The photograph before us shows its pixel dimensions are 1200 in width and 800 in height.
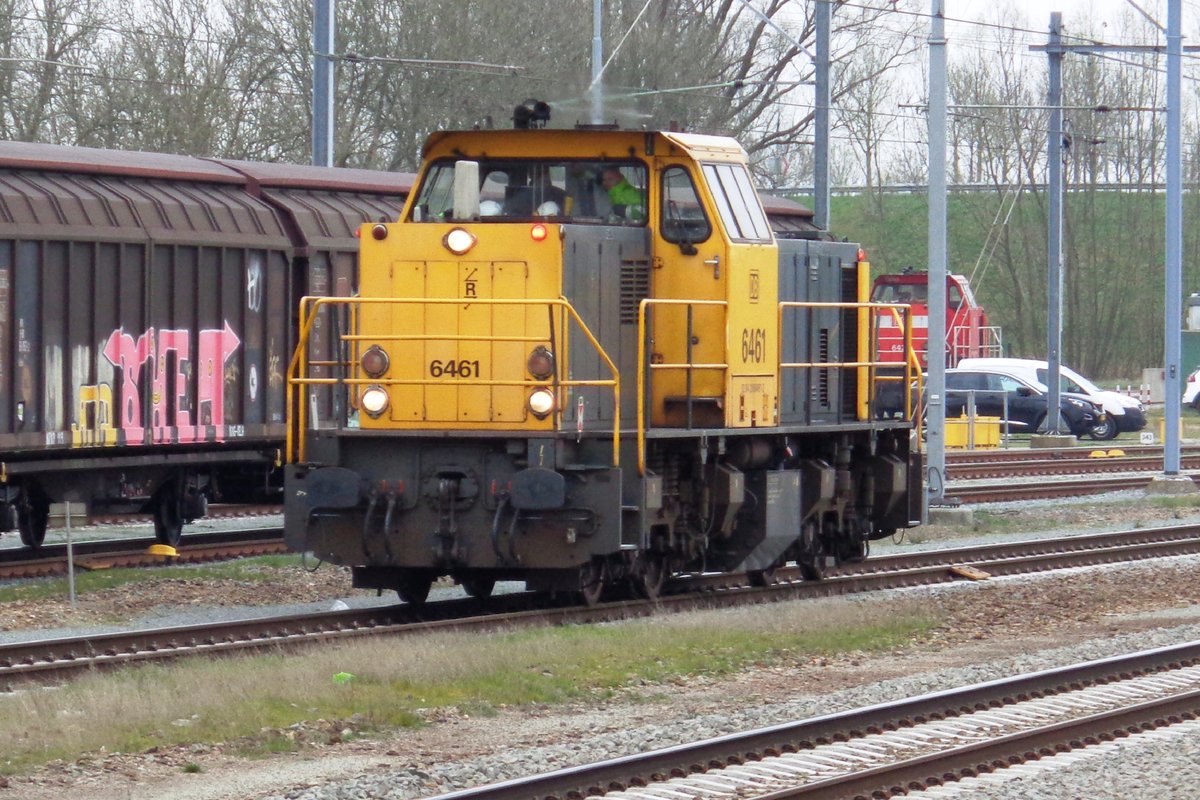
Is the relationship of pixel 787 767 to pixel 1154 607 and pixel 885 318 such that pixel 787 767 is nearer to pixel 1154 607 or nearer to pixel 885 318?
pixel 1154 607

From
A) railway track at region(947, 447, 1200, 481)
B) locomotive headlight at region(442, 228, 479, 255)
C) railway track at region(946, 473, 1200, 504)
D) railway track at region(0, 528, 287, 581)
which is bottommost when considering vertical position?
railway track at region(0, 528, 287, 581)

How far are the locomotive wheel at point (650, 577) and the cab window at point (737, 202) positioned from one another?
2403mm

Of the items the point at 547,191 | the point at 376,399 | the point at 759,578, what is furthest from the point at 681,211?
the point at 759,578

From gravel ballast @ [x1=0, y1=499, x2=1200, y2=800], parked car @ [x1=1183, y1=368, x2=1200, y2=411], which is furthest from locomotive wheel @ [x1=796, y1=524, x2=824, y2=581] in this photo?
parked car @ [x1=1183, y1=368, x2=1200, y2=411]

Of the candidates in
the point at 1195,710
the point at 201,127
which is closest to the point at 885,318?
the point at 201,127

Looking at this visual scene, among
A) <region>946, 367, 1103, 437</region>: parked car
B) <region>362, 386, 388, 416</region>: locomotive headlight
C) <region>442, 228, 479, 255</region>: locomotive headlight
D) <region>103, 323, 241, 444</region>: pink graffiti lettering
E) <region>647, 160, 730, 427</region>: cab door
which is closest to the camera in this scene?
<region>442, 228, 479, 255</region>: locomotive headlight

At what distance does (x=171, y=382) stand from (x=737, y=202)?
19.0ft

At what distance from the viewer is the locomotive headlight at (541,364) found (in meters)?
11.6

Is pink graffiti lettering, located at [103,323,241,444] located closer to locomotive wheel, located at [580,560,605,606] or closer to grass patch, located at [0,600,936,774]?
locomotive wheel, located at [580,560,605,606]

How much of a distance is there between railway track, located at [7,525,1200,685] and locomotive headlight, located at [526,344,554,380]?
1.62m

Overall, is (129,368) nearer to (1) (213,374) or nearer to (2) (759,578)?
(1) (213,374)

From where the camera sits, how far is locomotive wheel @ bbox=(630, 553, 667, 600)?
1291 cm

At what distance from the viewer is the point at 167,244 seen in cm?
1571

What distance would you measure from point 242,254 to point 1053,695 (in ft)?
31.1
